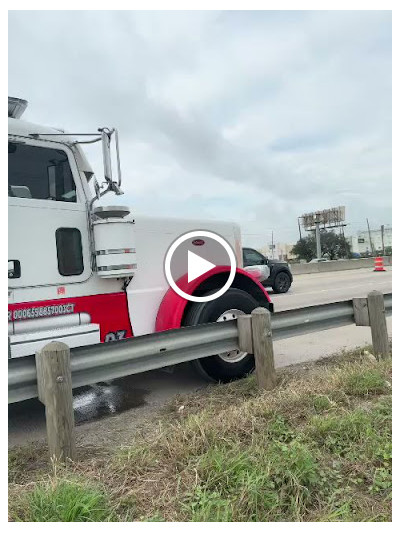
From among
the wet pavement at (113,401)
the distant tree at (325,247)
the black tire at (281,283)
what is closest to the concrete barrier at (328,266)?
the black tire at (281,283)

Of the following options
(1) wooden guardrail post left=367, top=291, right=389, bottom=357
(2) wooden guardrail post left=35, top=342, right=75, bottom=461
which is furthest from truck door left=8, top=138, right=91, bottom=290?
(1) wooden guardrail post left=367, top=291, right=389, bottom=357

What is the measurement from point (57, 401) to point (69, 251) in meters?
1.69

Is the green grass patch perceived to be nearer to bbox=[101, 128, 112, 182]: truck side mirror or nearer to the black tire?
bbox=[101, 128, 112, 182]: truck side mirror

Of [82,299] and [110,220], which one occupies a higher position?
[110,220]

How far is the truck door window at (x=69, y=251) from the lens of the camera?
431 cm

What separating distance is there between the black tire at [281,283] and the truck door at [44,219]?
1294cm

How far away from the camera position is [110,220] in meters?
4.39

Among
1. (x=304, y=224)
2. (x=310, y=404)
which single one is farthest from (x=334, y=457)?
(x=304, y=224)

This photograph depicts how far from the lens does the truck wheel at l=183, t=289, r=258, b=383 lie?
16.0 feet

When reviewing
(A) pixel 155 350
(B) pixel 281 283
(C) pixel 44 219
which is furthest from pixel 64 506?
(B) pixel 281 283

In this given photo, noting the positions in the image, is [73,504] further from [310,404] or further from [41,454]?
[310,404]

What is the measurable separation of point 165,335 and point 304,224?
65023 mm

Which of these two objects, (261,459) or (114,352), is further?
(114,352)

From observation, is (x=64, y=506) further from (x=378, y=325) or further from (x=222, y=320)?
(x=378, y=325)
